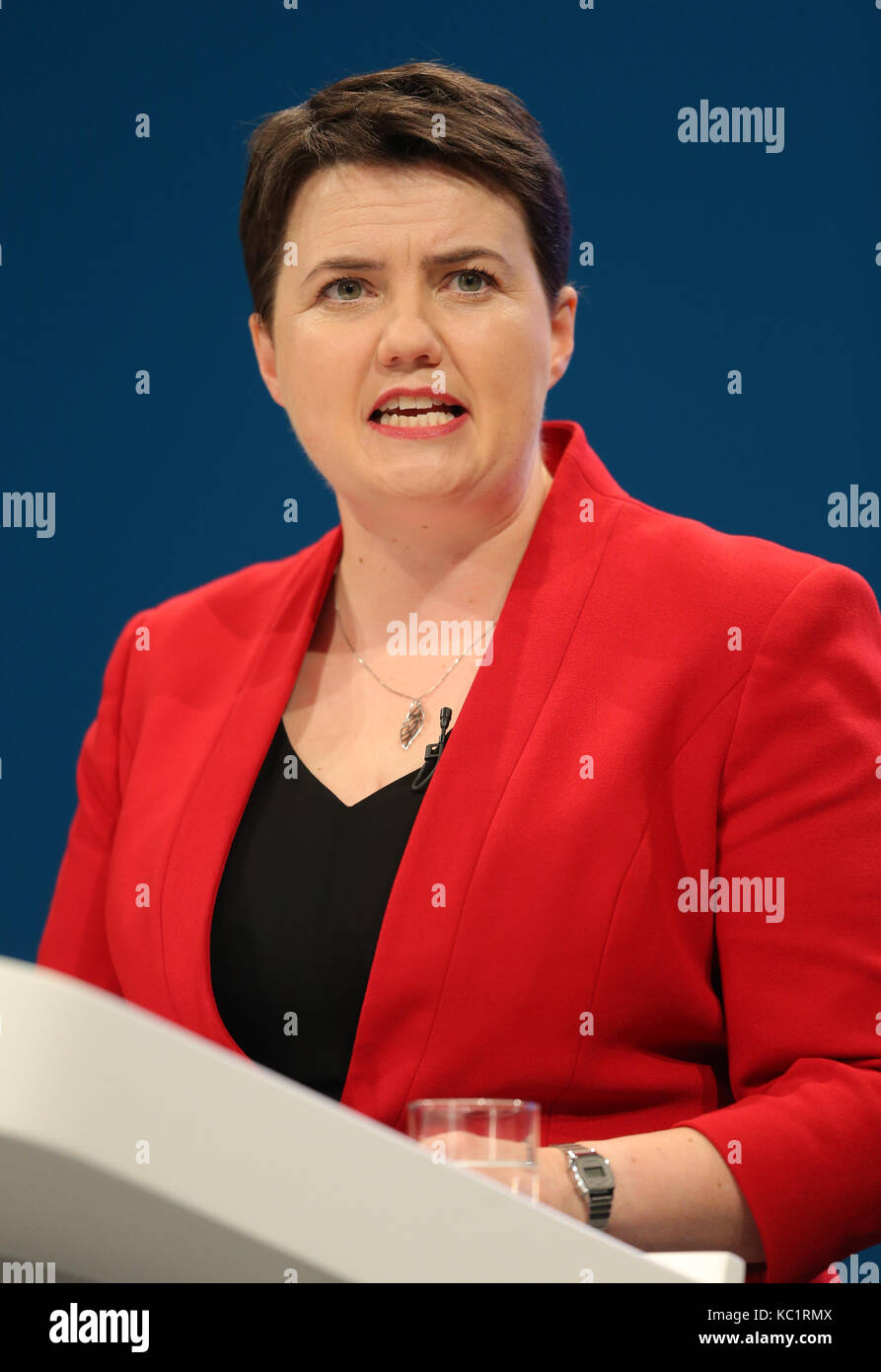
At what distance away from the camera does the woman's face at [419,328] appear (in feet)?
4.99

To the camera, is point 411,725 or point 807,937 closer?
point 807,937

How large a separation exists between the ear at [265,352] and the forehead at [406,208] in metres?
0.17

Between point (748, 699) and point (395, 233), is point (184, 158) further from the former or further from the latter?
point (748, 699)

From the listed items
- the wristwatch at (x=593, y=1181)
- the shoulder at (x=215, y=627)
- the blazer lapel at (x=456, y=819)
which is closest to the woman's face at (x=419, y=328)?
the blazer lapel at (x=456, y=819)

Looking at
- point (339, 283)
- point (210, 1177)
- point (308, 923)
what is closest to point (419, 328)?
point (339, 283)

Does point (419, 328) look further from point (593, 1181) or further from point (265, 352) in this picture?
point (593, 1181)

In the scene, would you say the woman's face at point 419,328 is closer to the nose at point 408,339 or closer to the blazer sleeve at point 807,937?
the nose at point 408,339

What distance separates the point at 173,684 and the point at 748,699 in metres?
0.72

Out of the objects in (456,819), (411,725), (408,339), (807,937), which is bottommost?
(807,937)

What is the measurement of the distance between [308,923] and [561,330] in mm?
712

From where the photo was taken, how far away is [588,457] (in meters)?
1.69

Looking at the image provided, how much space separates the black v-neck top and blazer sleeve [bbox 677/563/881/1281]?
325 millimetres

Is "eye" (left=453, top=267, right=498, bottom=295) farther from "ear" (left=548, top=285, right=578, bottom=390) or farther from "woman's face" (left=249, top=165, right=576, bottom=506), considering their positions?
"ear" (left=548, top=285, right=578, bottom=390)

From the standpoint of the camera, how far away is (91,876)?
5.82 feet
